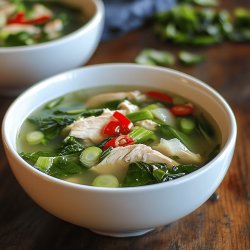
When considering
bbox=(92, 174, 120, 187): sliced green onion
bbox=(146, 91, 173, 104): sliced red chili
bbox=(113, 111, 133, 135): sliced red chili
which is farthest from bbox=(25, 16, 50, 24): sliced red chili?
bbox=(92, 174, 120, 187): sliced green onion

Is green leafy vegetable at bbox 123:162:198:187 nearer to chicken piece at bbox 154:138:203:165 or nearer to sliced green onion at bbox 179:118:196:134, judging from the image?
chicken piece at bbox 154:138:203:165

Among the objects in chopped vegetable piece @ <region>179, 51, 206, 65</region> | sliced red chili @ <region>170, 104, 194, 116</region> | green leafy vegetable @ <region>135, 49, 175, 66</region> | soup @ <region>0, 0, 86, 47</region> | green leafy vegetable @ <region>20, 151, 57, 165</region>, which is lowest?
green leafy vegetable @ <region>135, 49, 175, 66</region>

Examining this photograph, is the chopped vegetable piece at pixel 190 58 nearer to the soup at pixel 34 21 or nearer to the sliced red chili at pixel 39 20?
the soup at pixel 34 21

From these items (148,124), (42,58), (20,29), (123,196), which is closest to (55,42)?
(42,58)

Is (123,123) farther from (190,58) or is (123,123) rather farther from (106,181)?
(190,58)

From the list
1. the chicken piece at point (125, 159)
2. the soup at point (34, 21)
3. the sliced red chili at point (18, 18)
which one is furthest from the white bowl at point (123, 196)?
the sliced red chili at point (18, 18)
